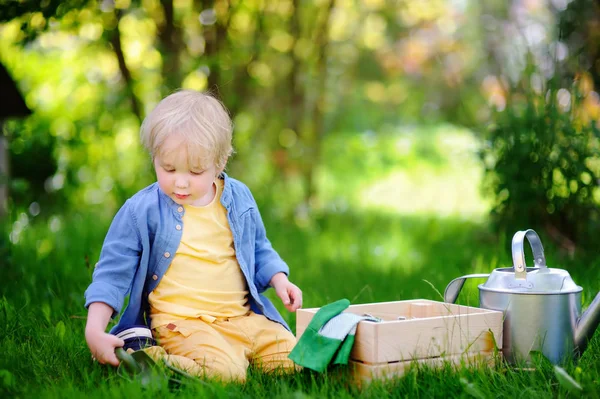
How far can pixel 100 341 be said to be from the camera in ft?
8.07

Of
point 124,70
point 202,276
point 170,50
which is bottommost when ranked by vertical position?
point 202,276

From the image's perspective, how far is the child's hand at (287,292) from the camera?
9.04 ft

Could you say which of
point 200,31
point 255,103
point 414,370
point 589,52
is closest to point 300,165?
point 255,103

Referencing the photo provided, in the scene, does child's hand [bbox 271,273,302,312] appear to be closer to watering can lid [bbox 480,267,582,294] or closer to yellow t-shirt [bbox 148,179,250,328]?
yellow t-shirt [bbox 148,179,250,328]

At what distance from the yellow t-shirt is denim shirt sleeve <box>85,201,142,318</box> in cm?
15

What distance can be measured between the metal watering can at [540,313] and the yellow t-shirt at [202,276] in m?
0.94

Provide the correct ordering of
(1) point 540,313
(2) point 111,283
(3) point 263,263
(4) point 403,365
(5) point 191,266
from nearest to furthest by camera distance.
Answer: (4) point 403,365 → (1) point 540,313 → (2) point 111,283 → (5) point 191,266 → (3) point 263,263

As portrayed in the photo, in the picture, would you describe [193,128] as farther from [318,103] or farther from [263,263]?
[318,103]

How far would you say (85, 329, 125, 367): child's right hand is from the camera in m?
2.45

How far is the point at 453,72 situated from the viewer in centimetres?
1569

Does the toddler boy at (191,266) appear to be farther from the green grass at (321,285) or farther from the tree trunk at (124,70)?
the tree trunk at (124,70)

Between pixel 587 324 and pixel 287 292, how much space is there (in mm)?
1047

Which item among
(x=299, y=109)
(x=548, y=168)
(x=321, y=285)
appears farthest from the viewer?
(x=299, y=109)

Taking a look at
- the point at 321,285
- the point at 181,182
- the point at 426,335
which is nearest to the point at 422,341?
the point at 426,335
